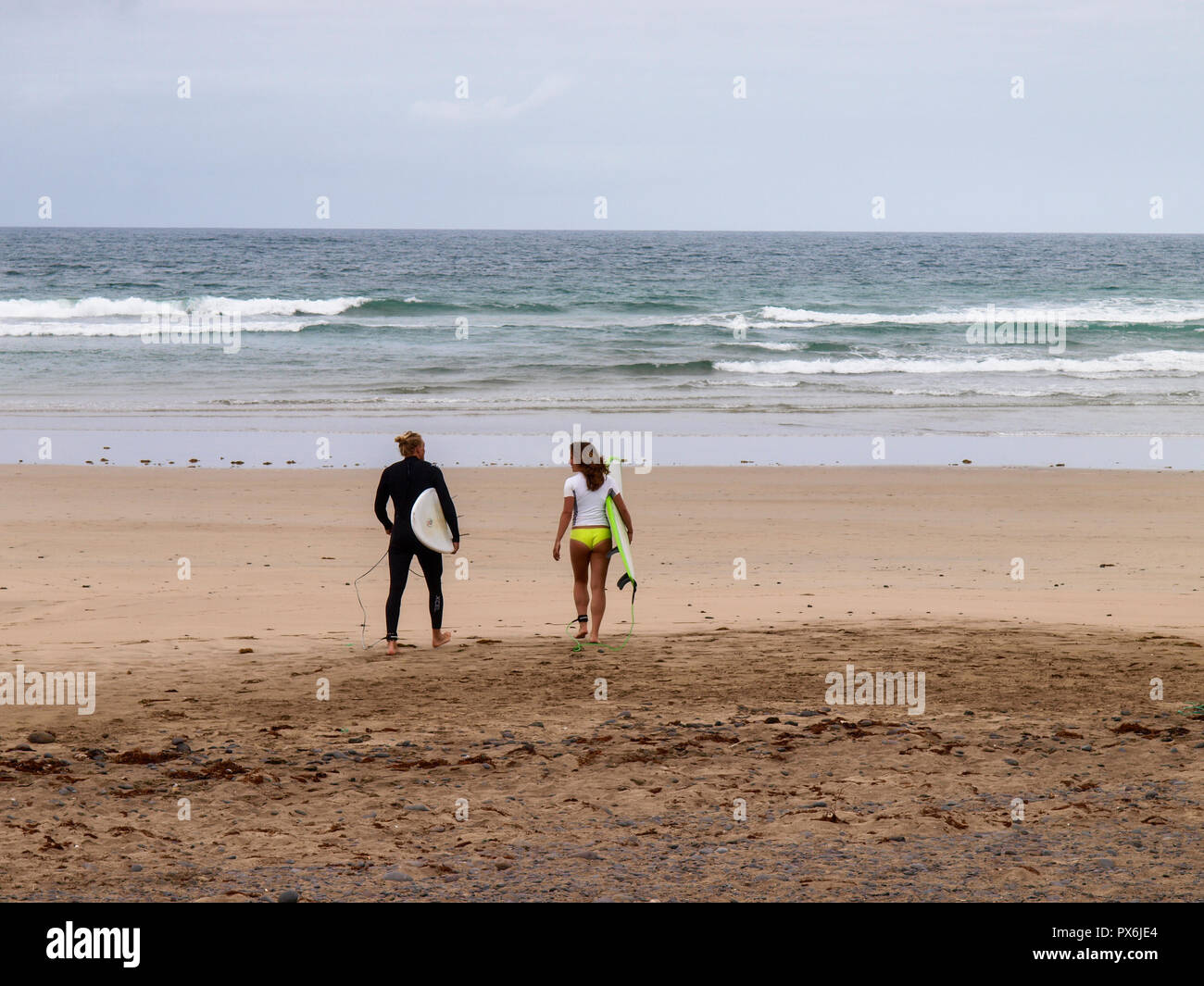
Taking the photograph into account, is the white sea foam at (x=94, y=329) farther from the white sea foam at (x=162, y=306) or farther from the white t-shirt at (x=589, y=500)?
the white t-shirt at (x=589, y=500)

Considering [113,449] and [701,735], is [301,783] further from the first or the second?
[113,449]

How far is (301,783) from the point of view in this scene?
232 inches

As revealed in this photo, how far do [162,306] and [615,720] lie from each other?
4514cm

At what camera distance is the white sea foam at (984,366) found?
104 ft

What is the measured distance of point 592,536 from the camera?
8.62 m

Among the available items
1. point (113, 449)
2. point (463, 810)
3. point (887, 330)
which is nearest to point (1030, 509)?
point (463, 810)

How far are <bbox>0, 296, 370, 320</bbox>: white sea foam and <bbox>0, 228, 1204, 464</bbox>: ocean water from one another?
150mm

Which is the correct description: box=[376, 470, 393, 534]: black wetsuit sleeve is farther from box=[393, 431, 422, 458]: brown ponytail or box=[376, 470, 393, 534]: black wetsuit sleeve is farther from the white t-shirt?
the white t-shirt

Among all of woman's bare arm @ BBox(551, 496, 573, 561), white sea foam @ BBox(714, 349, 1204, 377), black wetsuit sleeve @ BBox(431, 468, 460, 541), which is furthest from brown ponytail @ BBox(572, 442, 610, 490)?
white sea foam @ BBox(714, 349, 1204, 377)

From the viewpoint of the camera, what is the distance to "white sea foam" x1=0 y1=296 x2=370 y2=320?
1796 inches

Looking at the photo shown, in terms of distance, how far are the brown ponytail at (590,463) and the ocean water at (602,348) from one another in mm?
13448

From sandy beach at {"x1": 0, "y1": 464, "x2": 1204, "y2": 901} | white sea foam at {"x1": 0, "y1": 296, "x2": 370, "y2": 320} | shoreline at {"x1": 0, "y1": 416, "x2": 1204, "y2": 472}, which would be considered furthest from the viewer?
white sea foam at {"x1": 0, "y1": 296, "x2": 370, "y2": 320}

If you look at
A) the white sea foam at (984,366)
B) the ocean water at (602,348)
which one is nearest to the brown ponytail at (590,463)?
the ocean water at (602,348)

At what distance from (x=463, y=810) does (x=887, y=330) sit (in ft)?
123
